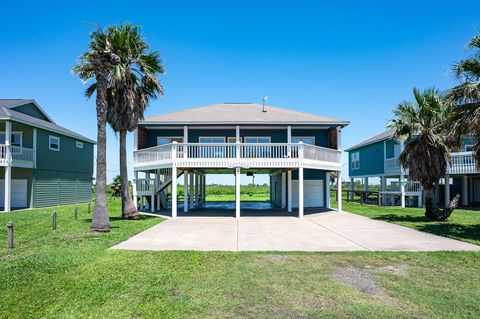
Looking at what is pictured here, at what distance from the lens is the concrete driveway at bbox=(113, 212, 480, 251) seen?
387 inches

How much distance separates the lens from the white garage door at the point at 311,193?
2364 centimetres

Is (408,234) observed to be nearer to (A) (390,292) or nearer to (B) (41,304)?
(A) (390,292)

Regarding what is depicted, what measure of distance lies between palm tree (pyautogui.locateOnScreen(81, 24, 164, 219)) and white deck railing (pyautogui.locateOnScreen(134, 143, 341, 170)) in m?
2.38

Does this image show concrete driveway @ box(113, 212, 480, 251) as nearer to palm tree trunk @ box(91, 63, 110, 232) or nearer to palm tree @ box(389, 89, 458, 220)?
palm tree trunk @ box(91, 63, 110, 232)

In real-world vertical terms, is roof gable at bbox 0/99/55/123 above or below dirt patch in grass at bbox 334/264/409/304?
above

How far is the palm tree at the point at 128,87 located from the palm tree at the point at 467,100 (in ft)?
40.4

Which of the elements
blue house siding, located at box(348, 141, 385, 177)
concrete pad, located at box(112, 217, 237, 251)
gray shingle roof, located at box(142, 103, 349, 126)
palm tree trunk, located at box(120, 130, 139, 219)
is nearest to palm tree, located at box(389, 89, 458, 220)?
gray shingle roof, located at box(142, 103, 349, 126)

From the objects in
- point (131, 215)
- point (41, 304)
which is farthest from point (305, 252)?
point (131, 215)

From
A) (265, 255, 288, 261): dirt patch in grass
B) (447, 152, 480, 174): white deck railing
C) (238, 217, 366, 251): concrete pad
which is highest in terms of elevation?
(447, 152, 480, 174): white deck railing

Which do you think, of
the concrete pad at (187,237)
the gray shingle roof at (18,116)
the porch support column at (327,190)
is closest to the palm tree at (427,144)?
the porch support column at (327,190)

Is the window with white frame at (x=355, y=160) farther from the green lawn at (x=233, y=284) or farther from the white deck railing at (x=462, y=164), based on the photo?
the green lawn at (x=233, y=284)

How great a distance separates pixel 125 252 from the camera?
8.95 meters

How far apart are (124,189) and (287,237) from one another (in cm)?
867

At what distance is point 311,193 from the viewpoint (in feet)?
79.1
